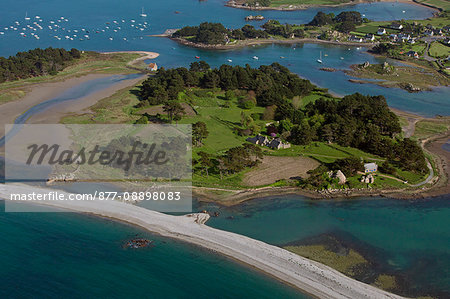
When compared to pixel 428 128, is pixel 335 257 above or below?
below

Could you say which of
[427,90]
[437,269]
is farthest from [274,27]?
[437,269]

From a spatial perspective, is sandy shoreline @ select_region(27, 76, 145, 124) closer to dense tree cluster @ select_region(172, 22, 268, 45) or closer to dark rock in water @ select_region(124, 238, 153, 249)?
dark rock in water @ select_region(124, 238, 153, 249)

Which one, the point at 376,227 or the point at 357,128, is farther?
the point at 357,128

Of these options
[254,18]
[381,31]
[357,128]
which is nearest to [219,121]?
[357,128]

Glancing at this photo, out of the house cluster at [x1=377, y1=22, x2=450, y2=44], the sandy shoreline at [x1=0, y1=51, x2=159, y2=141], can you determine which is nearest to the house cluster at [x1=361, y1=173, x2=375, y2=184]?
the sandy shoreline at [x1=0, y1=51, x2=159, y2=141]

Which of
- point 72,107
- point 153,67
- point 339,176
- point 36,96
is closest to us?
point 339,176

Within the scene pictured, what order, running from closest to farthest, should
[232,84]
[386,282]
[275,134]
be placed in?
[386,282]
[275,134]
[232,84]

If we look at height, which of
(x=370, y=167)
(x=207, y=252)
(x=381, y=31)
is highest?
(x=381, y=31)

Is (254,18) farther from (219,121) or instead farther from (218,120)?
(219,121)

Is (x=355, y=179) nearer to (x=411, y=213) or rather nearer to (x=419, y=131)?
(x=411, y=213)
